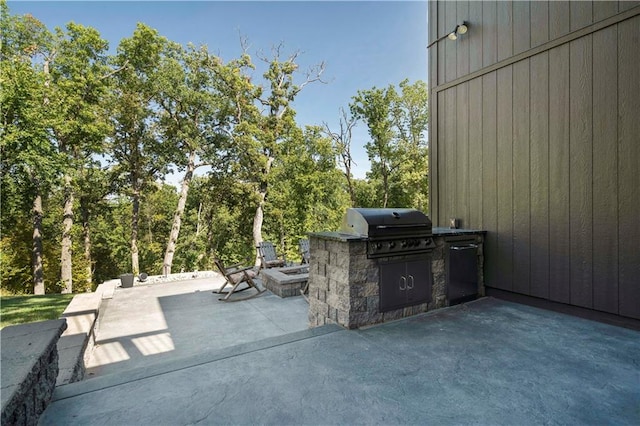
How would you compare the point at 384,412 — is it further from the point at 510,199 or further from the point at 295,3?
the point at 295,3

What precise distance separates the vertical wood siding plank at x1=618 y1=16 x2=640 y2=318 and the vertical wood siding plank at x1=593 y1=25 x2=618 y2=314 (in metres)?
0.03

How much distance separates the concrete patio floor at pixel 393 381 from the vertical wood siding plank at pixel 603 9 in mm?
2868

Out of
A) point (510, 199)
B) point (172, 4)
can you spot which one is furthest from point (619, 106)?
point (172, 4)

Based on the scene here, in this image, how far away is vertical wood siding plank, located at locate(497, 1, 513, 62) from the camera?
3.49 meters

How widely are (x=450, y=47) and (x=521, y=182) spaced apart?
2.19 meters

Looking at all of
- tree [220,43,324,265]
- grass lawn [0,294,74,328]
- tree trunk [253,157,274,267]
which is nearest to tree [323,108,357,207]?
tree [220,43,324,265]

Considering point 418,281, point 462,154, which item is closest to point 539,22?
point 462,154

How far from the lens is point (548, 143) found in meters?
3.18

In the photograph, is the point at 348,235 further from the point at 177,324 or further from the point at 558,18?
the point at 558,18

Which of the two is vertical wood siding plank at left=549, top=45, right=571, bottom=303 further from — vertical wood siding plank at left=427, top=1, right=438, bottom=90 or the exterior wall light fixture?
vertical wood siding plank at left=427, top=1, right=438, bottom=90

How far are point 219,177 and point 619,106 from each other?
44.0 ft

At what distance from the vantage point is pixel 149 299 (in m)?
5.55

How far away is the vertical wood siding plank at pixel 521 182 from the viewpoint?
3352 millimetres

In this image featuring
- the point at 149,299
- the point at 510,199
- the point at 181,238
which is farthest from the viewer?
the point at 181,238
